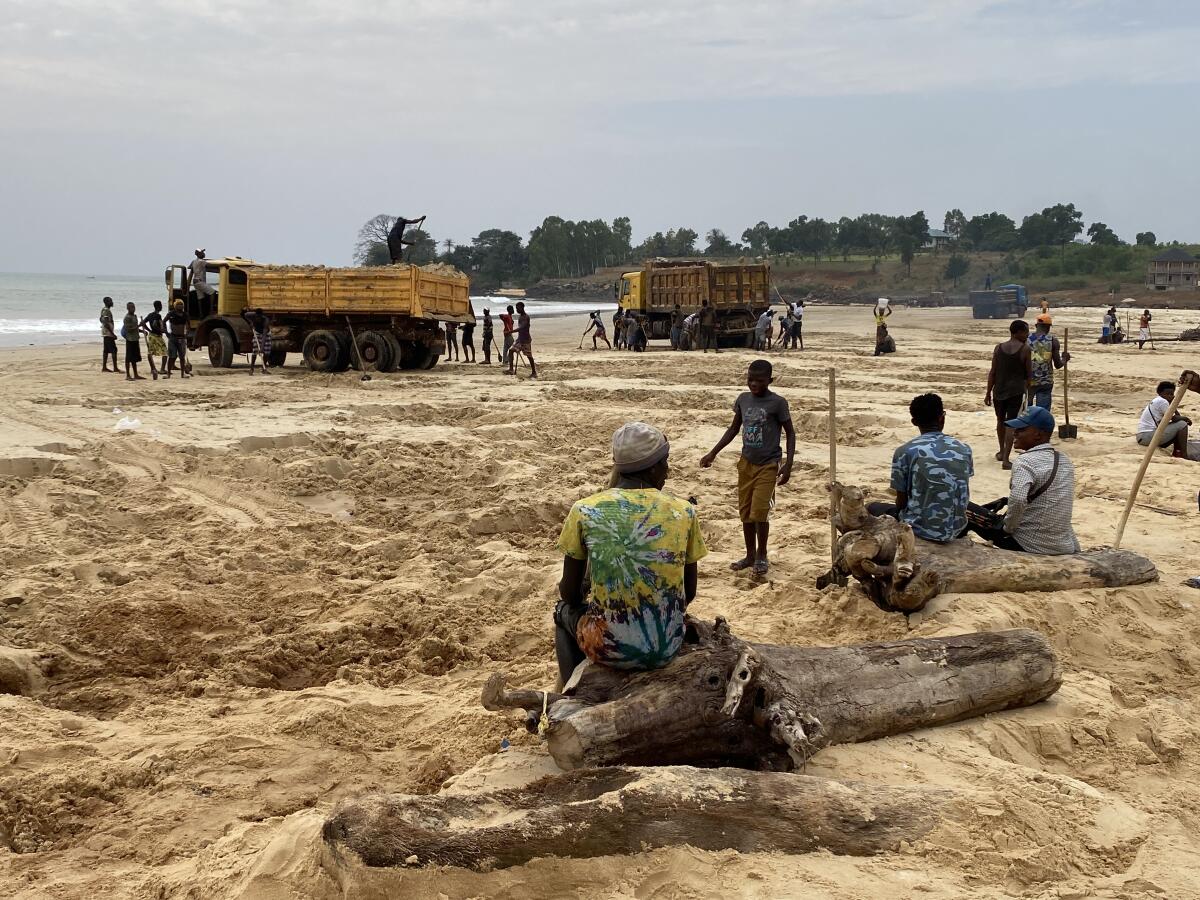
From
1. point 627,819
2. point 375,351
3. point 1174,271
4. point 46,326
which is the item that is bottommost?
point 627,819

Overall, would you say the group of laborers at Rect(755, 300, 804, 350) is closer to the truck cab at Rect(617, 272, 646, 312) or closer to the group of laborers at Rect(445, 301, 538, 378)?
the truck cab at Rect(617, 272, 646, 312)

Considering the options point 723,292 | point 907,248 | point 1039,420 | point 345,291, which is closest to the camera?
point 1039,420

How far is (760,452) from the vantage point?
651 cm

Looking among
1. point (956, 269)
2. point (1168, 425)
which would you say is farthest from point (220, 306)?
point (956, 269)

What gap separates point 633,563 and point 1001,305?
149 ft

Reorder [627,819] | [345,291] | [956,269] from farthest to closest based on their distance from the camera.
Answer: [956,269] < [345,291] < [627,819]

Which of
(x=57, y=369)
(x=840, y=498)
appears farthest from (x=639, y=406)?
(x=57, y=369)

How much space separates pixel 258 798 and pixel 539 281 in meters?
110

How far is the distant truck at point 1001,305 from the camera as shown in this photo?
44719mm

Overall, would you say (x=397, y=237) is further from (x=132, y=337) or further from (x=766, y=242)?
(x=766, y=242)

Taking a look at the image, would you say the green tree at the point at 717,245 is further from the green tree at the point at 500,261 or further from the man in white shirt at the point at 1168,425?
the man in white shirt at the point at 1168,425

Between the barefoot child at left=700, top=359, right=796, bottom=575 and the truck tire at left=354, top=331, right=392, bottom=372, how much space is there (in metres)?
13.0

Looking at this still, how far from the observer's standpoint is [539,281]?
11169 cm

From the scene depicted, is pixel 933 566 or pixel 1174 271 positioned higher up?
pixel 1174 271
